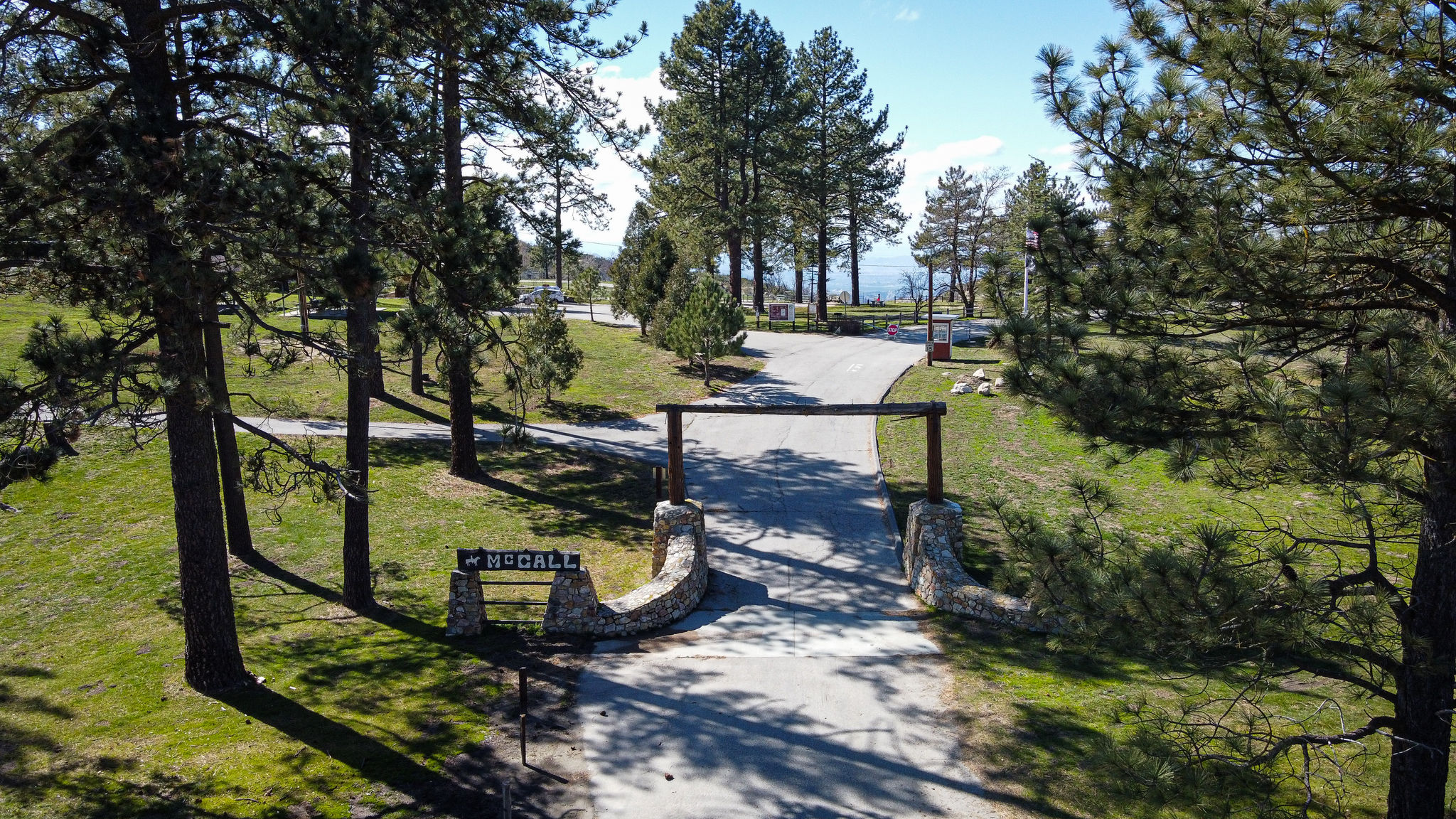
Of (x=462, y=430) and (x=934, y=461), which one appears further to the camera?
(x=462, y=430)

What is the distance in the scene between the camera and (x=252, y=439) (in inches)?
668

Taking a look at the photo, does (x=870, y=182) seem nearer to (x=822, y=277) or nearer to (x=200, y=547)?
(x=822, y=277)

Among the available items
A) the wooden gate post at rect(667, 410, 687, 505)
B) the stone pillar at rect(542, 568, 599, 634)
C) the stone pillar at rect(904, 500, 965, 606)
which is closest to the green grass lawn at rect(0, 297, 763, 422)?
the wooden gate post at rect(667, 410, 687, 505)

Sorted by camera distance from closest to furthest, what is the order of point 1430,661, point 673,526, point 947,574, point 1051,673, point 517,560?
point 1430,661 < point 1051,673 < point 517,560 < point 947,574 < point 673,526

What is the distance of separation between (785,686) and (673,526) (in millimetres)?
3434

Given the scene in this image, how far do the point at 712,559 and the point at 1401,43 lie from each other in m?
10.1

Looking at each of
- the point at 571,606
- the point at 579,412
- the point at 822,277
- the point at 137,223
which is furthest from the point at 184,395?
the point at 822,277

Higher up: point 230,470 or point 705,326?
point 705,326

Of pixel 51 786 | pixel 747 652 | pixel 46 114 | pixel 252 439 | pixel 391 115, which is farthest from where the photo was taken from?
pixel 252 439

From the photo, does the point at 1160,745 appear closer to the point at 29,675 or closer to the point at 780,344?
the point at 29,675

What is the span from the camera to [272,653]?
9508 mm

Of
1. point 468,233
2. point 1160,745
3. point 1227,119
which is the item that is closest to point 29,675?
point 468,233

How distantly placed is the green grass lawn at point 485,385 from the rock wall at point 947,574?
9036 mm

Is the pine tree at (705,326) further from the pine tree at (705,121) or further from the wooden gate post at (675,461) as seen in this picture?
the wooden gate post at (675,461)
